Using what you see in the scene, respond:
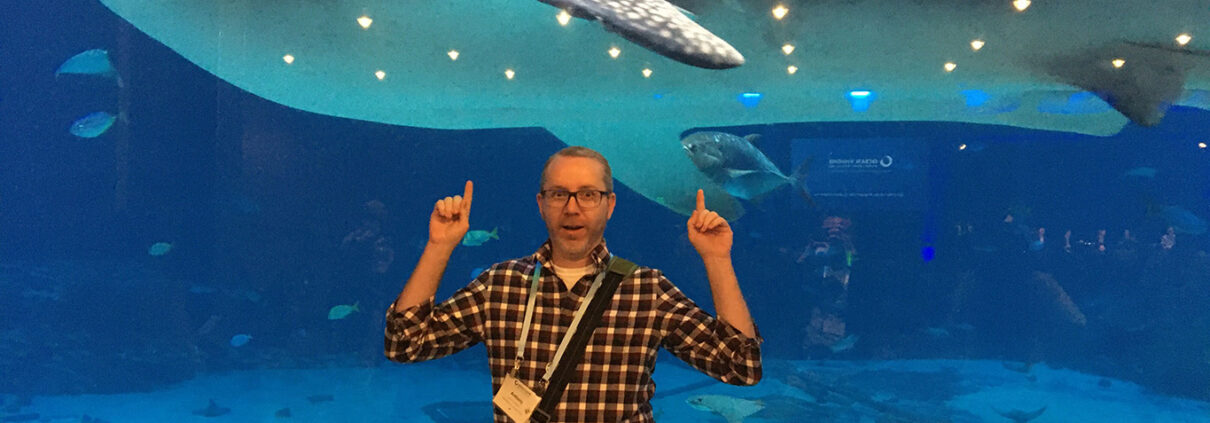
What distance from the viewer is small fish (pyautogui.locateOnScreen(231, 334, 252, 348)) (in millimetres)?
4180

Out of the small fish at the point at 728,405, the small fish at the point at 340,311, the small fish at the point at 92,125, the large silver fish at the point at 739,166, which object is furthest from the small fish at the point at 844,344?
the small fish at the point at 92,125

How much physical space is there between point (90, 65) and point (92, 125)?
13.3 inches

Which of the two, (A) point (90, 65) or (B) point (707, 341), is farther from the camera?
(A) point (90, 65)

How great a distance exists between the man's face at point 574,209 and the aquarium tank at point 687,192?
8.73 feet

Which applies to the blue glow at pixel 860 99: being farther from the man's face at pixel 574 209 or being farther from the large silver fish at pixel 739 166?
the man's face at pixel 574 209

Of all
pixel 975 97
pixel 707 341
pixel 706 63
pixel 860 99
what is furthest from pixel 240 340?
pixel 975 97

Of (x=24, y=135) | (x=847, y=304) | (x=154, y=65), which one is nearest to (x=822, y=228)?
(x=847, y=304)

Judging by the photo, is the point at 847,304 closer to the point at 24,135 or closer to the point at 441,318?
the point at 441,318

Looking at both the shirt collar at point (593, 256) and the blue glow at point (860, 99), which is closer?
the shirt collar at point (593, 256)

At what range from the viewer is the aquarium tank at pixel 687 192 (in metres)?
3.99

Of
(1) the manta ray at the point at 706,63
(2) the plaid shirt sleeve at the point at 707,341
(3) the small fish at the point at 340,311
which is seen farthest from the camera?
(3) the small fish at the point at 340,311

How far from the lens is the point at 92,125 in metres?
4.04

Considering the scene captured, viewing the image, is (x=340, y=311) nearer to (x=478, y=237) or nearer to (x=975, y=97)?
(x=478, y=237)

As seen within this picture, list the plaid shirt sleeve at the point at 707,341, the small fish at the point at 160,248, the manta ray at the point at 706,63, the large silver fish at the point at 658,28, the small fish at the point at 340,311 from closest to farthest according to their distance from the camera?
the plaid shirt sleeve at the point at 707,341 < the large silver fish at the point at 658,28 < the manta ray at the point at 706,63 < the small fish at the point at 160,248 < the small fish at the point at 340,311
